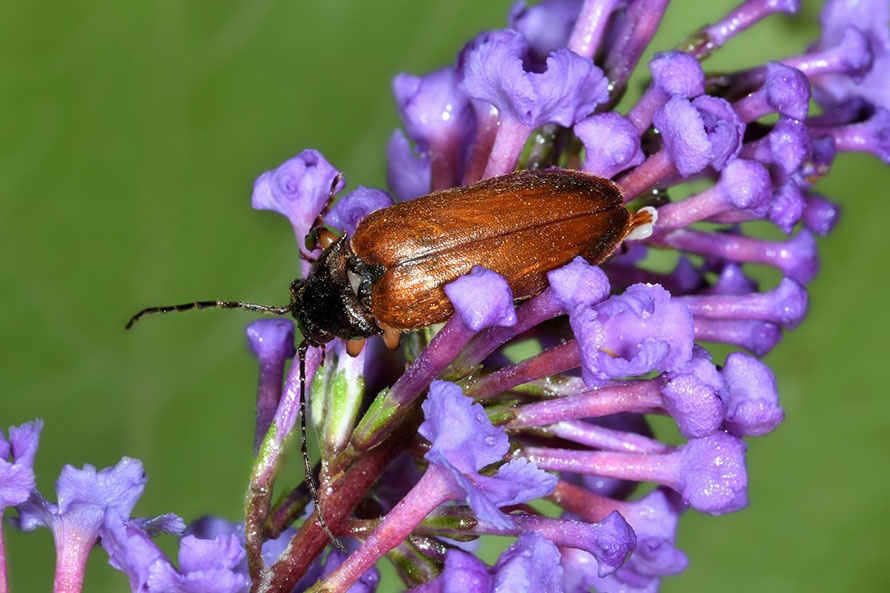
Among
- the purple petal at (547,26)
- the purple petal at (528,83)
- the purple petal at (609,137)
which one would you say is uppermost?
the purple petal at (528,83)

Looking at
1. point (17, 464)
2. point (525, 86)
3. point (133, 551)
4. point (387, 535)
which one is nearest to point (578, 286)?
point (525, 86)

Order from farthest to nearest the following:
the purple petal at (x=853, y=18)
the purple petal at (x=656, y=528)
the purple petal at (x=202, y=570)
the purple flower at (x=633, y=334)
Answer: the purple petal at (x=853, y=18) → the purple petal at (x=656, y=528) → the purple flower at (x=633, y=334) → the purple petal at (x=202, y=570)

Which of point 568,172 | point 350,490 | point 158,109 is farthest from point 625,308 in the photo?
point 158,109

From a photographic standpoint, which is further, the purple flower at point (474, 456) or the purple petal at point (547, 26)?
the purple petal at point (547, 26)

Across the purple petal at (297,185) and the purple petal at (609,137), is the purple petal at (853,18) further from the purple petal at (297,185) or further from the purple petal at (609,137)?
the purple petal at (297,185)

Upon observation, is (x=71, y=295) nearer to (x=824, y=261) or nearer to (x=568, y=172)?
(x=568, y=172)

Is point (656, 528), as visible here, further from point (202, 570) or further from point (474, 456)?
point (202, 570)

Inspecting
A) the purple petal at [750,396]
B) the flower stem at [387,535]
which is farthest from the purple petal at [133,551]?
the purple petal at [750,396]

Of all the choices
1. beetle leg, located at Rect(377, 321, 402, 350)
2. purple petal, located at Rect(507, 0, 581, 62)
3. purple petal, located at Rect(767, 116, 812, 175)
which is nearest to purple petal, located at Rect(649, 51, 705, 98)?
purple petal, located at Rect(767, 116, 812, 175)
